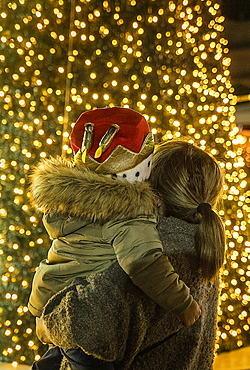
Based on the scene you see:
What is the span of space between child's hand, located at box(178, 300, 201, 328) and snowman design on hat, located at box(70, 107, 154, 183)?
36cm

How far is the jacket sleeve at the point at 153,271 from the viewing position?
1132 millimetres

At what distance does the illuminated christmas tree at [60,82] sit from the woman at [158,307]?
4.79 feet

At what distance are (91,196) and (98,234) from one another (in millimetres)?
102

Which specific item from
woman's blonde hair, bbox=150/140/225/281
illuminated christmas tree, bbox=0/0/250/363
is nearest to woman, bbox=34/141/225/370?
woman's blonde hair, bbox=150/140/225/281

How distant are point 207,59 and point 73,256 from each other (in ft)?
6.37

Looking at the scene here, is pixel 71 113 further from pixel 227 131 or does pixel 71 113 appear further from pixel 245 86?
pixel 245 86

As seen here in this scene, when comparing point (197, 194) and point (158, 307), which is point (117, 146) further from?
point (158, 307)

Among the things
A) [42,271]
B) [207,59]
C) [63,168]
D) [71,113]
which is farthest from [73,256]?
[207,59]

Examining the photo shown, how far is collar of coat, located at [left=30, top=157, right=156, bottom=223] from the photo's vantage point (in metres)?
1.20

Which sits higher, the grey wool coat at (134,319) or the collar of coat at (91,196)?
the collar of coat at (91,196)

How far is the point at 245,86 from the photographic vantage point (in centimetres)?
317

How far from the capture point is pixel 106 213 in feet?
3.95

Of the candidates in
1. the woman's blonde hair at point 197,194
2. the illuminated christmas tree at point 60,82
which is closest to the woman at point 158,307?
the woman's blonde hair at point 197,194

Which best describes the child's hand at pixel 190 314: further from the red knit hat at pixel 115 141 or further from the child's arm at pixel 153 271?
the red knit hat at pixel 115 141
